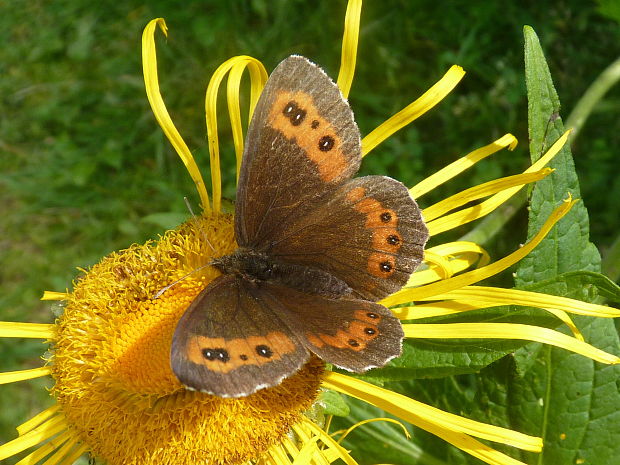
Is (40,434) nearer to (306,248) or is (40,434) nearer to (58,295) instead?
(58,295)

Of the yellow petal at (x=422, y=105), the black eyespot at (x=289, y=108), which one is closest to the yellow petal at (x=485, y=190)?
the yellow petal at (x=422, y=105)

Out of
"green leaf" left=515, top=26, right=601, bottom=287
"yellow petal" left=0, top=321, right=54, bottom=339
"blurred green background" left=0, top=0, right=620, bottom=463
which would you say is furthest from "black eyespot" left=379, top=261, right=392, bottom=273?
"blurred green background" left=0, top=0, right=620, bottom=463

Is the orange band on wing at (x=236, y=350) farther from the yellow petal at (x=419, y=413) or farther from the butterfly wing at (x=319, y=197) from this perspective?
the yellow petal at (x=419, y=413)

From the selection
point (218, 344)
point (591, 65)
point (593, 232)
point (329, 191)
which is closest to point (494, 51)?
point (591, 65)

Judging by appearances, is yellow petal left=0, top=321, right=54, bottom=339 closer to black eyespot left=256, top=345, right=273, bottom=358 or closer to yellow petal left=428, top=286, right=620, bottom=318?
black eyespot left=256, top=345, right=273, bottom=358

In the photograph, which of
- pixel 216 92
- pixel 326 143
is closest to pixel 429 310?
pixel 326 143

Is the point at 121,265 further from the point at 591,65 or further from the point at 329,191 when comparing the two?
the point at 591,65

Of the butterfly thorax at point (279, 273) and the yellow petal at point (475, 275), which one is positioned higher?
the butterfly thorax at point (279, 273)
